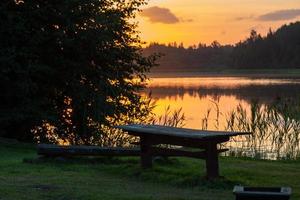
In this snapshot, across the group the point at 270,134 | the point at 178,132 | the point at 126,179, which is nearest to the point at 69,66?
the point at 270,134

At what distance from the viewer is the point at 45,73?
725 inches

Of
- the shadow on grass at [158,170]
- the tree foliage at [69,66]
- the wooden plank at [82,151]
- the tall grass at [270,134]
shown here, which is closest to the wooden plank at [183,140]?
the shadow on grass at [158,170]

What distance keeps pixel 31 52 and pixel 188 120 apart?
434 inches

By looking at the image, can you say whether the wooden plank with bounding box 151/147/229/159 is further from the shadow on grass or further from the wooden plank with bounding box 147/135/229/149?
the shadow on grass

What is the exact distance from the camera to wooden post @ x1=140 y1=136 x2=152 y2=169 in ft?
33.0

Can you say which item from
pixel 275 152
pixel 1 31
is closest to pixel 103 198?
pixel 275 152

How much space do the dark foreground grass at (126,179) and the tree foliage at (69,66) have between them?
21.4 ft

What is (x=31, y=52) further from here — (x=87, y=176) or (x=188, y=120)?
(x=188, y=120)

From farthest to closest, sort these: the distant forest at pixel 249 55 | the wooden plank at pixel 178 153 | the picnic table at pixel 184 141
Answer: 1. the distant forest at pixel 249 55
2. the wooden plank at pixel 178 153
3. the picnic table at pixel 184 141

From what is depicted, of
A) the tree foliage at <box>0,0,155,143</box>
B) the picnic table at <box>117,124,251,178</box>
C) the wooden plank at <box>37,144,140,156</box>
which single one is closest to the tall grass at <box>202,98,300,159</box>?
the tree foliage at <box>0,0,155,143</box>

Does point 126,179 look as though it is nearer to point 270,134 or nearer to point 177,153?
point 177,153

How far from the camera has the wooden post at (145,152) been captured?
396 inches

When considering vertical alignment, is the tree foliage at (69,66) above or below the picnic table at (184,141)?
above

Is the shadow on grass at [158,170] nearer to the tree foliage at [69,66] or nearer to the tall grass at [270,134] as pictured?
the tall grass at [270,134]
